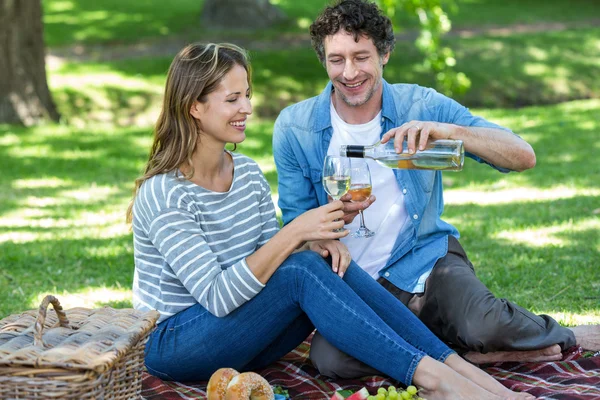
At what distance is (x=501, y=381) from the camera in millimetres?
3746

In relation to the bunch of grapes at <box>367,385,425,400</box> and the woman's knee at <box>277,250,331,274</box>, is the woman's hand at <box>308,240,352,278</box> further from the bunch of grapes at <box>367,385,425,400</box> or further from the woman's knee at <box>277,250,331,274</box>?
the bunch of grapes at <box>367,385,425,400</box>

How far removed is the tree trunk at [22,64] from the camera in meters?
11.3

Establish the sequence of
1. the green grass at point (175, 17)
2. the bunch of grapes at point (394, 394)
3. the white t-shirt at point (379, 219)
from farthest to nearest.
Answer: the green grass at point (175, 17), the white t-shirt at point (379, 219), the bunch of grapes at point (394, 394)

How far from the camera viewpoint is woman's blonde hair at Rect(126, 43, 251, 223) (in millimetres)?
3633

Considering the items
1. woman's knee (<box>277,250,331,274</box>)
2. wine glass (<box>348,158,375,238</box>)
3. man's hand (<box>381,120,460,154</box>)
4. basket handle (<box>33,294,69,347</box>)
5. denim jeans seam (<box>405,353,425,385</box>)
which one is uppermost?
man's hand (<box>381,120,460,154</box>)

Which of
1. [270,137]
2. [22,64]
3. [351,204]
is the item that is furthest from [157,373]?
[22,64]

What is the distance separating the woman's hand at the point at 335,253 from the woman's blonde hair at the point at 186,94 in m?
0.63

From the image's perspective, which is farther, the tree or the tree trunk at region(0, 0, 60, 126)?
the tree

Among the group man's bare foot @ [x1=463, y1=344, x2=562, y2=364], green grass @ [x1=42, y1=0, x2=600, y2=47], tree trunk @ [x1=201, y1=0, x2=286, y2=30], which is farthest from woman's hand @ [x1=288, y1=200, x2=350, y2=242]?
tree trunk @ [x1=201, y1=0, x2=286, y2=30]

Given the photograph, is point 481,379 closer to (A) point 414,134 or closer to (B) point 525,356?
(B) point 525,356

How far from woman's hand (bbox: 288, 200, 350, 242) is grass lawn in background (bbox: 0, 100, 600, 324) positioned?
1819 mm

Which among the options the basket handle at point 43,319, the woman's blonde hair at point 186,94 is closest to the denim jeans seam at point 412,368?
the woman's blonde hair at point 186,94

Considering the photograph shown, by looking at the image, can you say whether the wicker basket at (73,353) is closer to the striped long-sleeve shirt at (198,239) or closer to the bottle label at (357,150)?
the striped long-sleeve shirt at (198,239)

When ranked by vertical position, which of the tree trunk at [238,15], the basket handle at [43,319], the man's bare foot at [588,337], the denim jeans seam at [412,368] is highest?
the tree trunk at [238,15]
